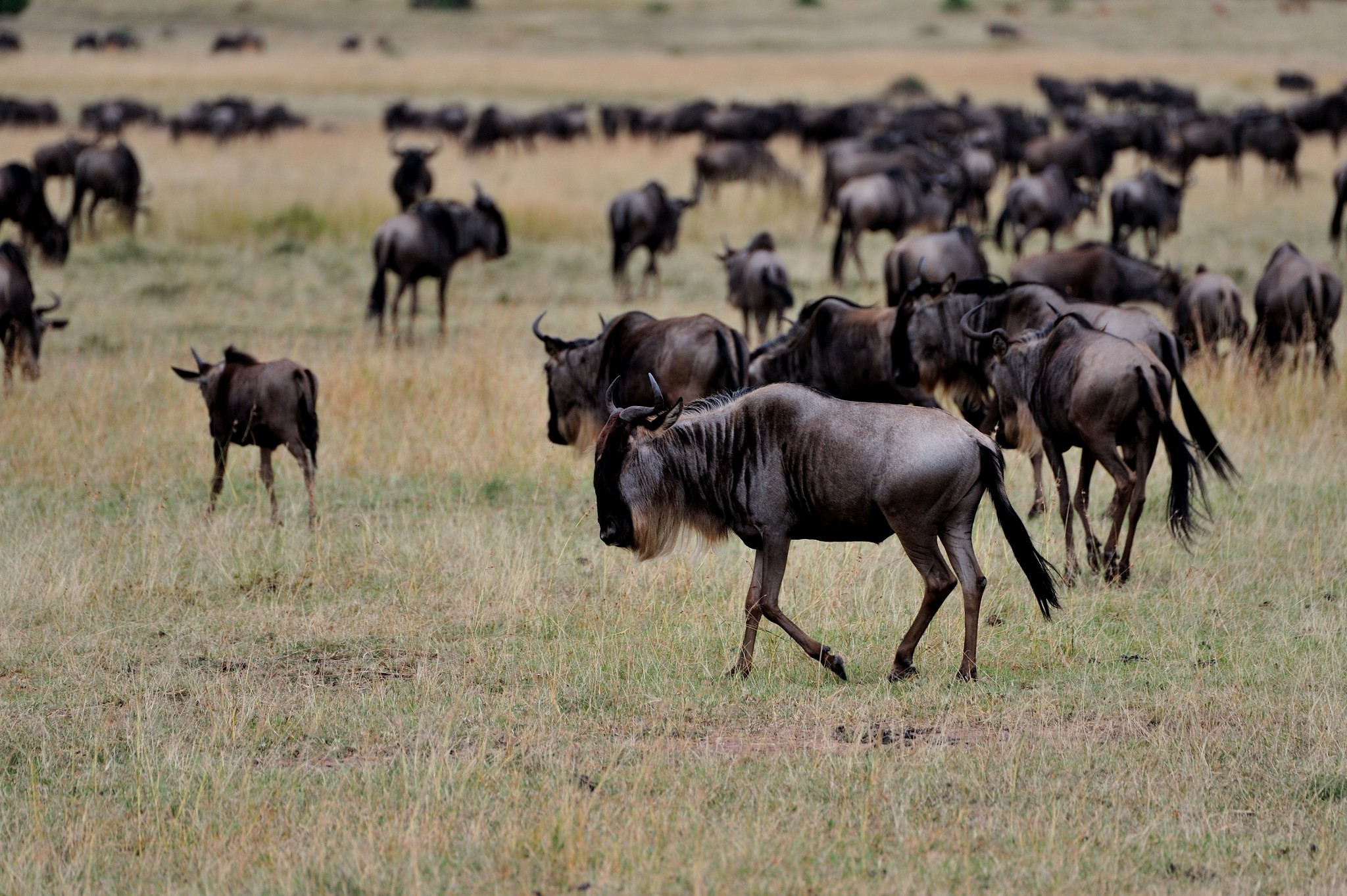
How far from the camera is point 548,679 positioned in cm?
544

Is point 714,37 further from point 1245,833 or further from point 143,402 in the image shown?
point 1245,833

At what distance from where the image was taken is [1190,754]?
4.62m

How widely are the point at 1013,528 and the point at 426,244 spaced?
31.1 feet

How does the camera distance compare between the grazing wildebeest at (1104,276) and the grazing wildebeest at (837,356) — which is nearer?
the grazing wildebeest at (837,356)

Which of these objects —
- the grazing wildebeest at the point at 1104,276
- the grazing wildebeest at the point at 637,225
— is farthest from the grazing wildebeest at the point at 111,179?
the grazing wildebeest at the point at 1104,276

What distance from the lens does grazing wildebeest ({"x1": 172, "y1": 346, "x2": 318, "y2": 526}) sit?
7.51 m

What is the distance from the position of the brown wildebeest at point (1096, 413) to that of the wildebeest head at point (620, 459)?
2121 millimetres

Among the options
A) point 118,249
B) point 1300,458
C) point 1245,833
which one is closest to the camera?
point 1245,833

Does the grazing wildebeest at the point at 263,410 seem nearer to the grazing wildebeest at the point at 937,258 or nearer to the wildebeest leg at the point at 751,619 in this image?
the wildebeest leg at the point at 751,619

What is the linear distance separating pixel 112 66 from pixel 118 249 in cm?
3222

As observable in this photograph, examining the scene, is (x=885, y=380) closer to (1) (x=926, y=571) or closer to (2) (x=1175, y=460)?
(2) (x=1175, y=460)

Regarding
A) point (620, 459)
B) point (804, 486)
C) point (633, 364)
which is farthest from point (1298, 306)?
point (620, 459)

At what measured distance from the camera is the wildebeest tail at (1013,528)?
512cm

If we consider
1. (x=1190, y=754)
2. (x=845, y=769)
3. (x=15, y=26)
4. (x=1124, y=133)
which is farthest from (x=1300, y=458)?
Answer: (x=15, y=26)
